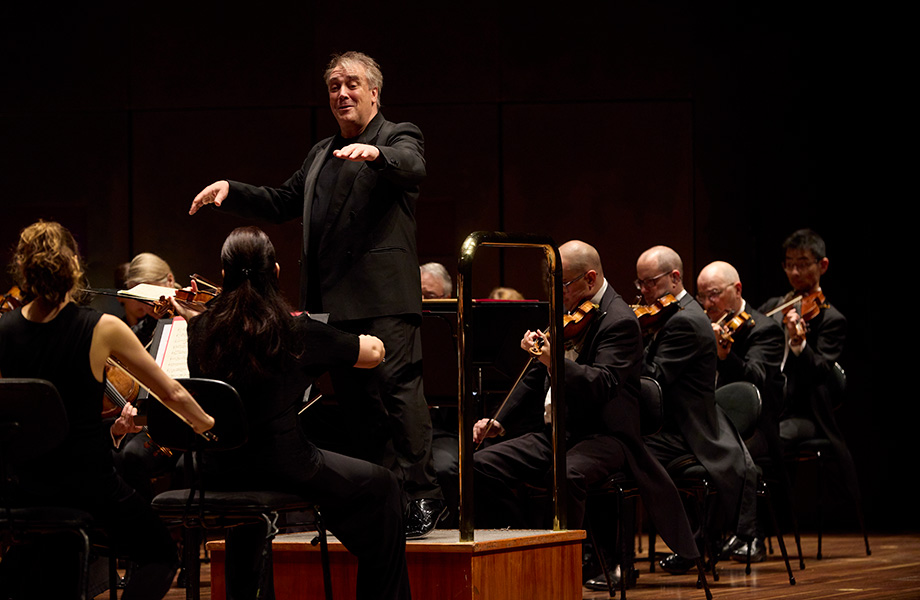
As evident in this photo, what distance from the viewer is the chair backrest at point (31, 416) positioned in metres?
2.61

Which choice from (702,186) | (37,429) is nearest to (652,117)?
(702,186)

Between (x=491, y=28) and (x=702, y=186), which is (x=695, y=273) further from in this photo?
(x=491, y=28)

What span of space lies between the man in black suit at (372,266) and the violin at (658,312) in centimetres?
168

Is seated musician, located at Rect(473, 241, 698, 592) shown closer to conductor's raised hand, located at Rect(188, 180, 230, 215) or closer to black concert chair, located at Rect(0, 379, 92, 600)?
conductor's raised hand, located at Rect(188, 180, 230, 215)

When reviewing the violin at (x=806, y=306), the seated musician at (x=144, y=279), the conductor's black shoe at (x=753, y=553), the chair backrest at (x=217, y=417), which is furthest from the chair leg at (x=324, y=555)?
the violin at (x=806, y=306)

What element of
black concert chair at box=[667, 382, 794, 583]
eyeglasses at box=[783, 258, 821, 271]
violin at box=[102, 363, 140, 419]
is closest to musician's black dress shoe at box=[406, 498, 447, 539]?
black concert chair at box=[667, 382, 794, 583]

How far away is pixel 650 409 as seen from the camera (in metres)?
4.39

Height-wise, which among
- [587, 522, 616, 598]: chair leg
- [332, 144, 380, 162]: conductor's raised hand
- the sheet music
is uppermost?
[332, 144, 380, 162]: conductor's raised hand

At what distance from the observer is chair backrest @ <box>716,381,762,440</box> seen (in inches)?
194

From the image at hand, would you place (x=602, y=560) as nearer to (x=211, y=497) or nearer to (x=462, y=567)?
(x=462, y=567)

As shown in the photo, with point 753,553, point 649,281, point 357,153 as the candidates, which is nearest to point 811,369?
point 753,553

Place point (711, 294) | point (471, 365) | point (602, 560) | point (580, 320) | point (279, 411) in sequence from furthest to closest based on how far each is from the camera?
point (711, 294)
point (580, 320)
point (602, 560)
point (471, 365)
point (279, 411)

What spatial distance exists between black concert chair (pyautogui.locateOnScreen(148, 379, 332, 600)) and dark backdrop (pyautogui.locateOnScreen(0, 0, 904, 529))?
3.93 meters

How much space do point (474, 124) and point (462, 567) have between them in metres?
4.07
